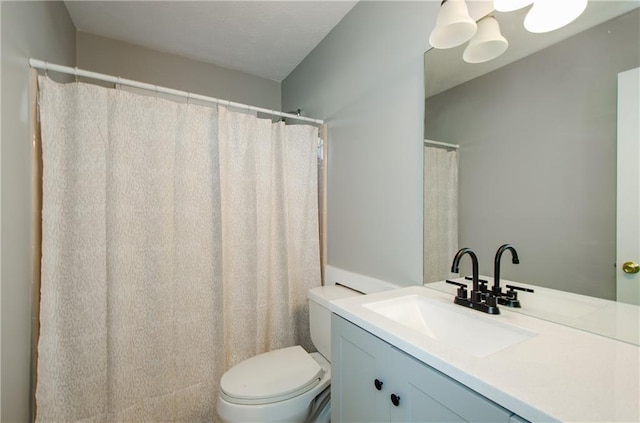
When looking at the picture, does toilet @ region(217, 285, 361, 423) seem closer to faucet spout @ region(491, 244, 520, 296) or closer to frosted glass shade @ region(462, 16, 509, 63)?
faucet spout @ region(491, 244, 520, 296)

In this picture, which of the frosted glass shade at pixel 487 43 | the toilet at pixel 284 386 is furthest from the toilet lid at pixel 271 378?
the frosted glass shade at pixel 487 43

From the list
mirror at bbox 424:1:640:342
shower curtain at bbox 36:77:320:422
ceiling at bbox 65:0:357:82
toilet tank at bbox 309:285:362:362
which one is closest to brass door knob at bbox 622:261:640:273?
mirror at bbox 424:1:640:342

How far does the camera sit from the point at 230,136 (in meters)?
1.59

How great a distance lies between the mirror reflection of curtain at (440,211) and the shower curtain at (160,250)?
0.85m

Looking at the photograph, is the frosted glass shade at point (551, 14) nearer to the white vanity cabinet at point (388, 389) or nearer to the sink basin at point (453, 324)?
the sink basin at point (453, 324)

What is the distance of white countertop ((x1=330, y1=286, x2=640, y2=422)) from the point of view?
0.46 meters

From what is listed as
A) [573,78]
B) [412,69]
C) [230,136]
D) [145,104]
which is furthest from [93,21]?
[573,78]

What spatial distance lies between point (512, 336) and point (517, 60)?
913mm

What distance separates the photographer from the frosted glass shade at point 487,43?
3.23ft

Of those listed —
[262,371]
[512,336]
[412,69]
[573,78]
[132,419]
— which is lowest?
[132,419]

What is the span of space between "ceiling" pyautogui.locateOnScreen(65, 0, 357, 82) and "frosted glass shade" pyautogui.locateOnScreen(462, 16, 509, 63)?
884mm

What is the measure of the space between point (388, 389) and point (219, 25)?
2151 mm

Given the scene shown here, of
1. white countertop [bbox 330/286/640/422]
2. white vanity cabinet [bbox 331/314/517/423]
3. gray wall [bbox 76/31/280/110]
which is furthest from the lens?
gray wall [bbox 76/31/280/110]

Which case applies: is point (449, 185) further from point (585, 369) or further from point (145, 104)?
point (145, 104)
